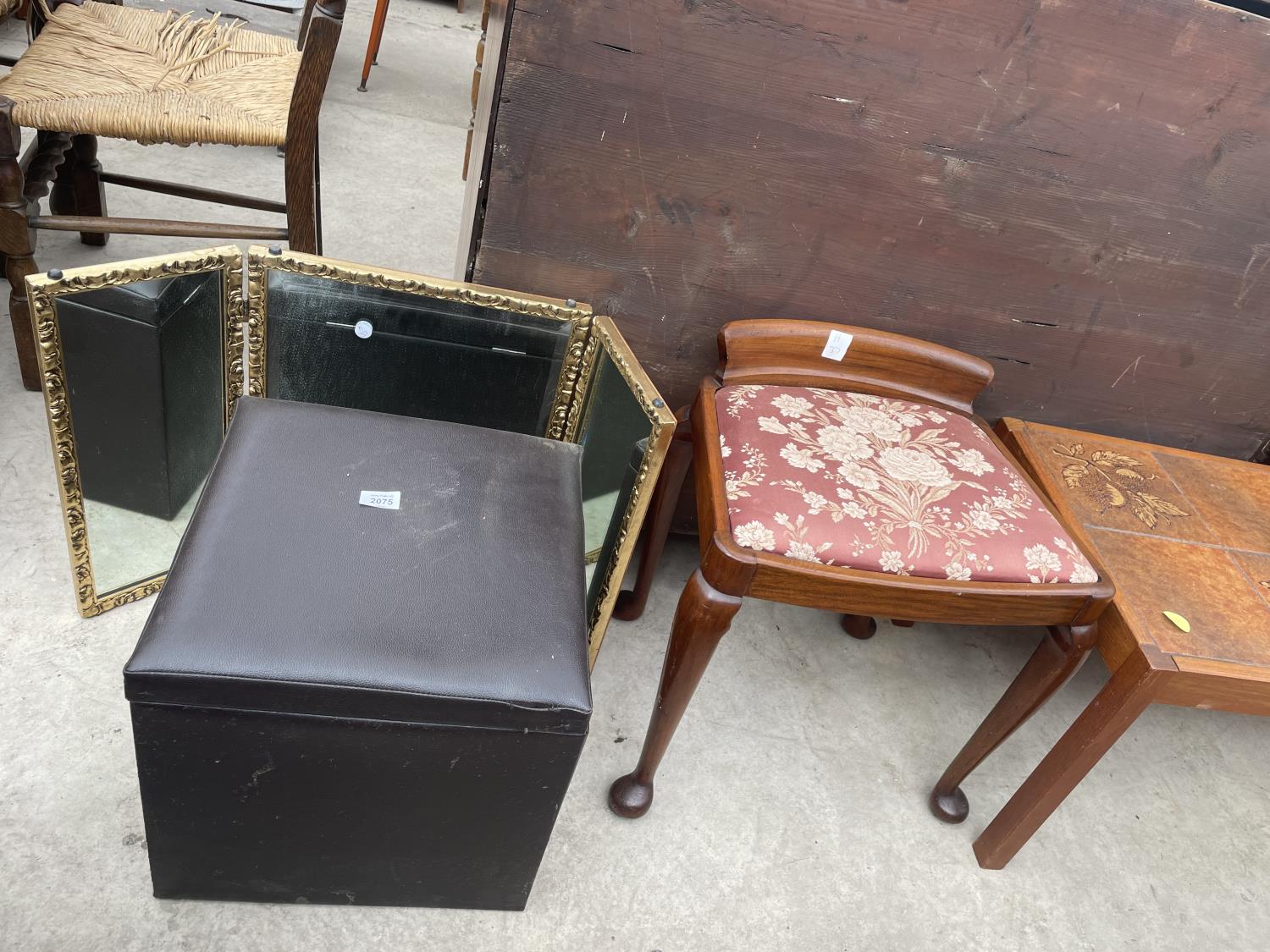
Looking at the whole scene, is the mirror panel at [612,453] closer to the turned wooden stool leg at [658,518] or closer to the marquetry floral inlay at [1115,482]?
the turned wooden stool leg at [658,518]

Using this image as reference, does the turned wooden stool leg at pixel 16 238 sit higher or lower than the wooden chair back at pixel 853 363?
lower

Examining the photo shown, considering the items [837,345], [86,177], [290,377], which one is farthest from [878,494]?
[86,177]

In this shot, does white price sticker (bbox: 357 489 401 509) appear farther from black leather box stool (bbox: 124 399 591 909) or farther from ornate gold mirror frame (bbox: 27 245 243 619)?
ornate gold mirror frame (bbox: 27 245 243 619)

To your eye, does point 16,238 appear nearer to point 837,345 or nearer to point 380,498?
point 380,498

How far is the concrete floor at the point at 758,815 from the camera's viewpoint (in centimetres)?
110

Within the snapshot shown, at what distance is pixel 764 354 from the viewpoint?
1383 millimetres

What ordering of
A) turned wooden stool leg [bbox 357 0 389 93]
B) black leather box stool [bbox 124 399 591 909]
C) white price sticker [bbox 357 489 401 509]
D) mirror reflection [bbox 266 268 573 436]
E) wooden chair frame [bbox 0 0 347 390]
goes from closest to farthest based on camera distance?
1. black leather box stool [bbox 124 399 591 909]
2. white price sticker [bbox 357 489 401 509]
3. mirror reflection [bbox 266 268 573 436]
4. wooden chair frame [bbox 0 0 347 390]
5. turned wooden stool leg [bbox 357 0 389 93]

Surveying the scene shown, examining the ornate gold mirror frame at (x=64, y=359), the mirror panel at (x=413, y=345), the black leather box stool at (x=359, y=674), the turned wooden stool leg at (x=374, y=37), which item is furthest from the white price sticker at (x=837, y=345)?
the turned wooden stool leg at (x=374, y=37)

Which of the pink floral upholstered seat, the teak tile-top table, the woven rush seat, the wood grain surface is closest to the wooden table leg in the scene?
the teak tile-top table

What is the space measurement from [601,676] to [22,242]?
1.25m

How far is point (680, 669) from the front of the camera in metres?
1.14

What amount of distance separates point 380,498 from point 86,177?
149 centimetres

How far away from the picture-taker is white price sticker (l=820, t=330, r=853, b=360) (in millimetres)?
1383

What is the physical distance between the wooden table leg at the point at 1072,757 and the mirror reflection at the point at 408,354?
2.84 ft
